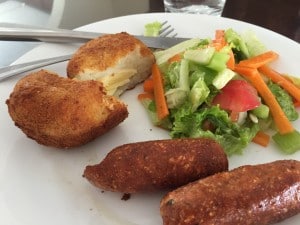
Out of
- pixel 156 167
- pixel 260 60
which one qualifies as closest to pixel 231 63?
pixel 260 60

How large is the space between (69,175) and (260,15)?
4.18 feet

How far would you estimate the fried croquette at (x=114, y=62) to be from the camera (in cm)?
143

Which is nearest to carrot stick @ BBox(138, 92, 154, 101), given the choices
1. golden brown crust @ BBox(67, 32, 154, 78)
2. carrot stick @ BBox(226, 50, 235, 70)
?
golden brown crust @ BBox(67, 32, 154, 78)

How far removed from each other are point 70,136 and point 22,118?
0.15 metres

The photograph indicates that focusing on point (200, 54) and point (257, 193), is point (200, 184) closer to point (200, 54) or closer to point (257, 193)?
point (257, 193)

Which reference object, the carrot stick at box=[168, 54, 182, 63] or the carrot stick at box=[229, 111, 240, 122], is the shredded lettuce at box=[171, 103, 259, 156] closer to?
the carrot stick at box=[229, 111, 240, 122]

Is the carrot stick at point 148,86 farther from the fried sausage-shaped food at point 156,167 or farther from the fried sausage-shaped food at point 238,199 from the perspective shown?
the fried sausage-shaped food at point 238,199

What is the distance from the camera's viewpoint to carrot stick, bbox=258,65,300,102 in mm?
1449

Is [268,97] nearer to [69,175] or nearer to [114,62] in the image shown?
[114,62]

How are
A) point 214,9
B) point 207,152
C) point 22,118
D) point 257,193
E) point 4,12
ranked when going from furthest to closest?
point 4,12 → point 214,9 → point 22,118 → point 207,152 → point 257,193

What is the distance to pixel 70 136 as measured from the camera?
1230mm

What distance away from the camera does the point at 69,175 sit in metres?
1.21

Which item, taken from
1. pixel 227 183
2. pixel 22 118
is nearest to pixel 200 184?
pixel 227 183

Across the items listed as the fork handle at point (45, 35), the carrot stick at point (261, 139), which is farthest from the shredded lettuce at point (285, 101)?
the fork handle at point (45, 35)
